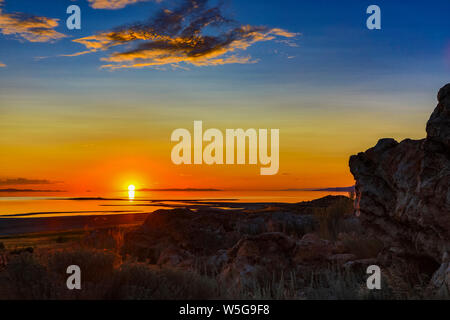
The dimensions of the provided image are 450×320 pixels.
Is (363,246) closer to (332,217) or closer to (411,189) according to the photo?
(411,189)

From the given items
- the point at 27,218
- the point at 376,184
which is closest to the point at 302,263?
the point at 376,184

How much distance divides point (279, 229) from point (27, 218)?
23.9 meters

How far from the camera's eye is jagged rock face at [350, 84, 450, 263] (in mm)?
7488

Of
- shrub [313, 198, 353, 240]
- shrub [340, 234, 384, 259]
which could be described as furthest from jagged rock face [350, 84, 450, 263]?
shrub [313, 198, 353, 240]

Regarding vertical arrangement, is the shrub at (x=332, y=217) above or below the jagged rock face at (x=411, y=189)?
below

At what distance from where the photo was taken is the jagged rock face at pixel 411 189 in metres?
7.49

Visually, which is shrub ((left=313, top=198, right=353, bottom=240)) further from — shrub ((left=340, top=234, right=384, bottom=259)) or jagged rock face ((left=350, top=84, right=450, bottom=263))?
jagged rock face ((left=350, top=84, right=450, bottom=263))

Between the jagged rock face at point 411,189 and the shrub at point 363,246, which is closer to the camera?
the jagged rock face at point 411,189

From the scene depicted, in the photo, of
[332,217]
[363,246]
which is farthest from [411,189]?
[332,217]

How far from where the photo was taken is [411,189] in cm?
794

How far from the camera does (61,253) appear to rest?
7.00m

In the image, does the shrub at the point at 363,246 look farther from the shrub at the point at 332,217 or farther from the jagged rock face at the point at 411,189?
the shrub at the point at 332,217

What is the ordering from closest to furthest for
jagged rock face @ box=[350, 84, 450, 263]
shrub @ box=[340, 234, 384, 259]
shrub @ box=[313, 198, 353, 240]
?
1. jagged rock face @ box=[350, 84, 450, 263]
2. shrub @ box=[340, 234, 384, 259]
3. shrub @ box=[313, 198, 353, 240]

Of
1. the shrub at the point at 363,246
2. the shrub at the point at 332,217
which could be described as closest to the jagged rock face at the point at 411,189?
the shrub at the point at 363,246
